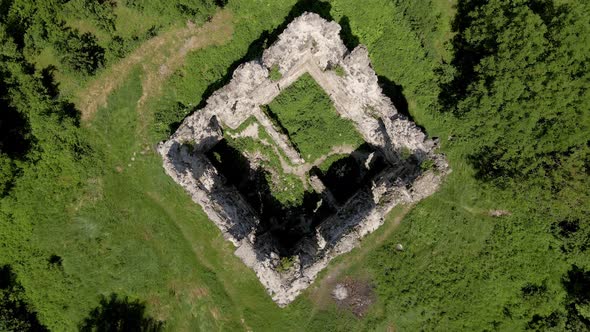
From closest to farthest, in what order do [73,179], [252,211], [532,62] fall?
[532,62] → [252,211] → [73,179]

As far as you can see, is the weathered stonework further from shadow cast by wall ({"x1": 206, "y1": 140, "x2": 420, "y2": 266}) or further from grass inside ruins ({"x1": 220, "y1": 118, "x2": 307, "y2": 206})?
grass inside ruins ({"x1": 220, "y1": 118, "x2": 307, "y2": 206})

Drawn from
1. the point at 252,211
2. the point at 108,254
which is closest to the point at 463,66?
the point at 252,211

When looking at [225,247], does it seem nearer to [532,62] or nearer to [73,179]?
[73,179]

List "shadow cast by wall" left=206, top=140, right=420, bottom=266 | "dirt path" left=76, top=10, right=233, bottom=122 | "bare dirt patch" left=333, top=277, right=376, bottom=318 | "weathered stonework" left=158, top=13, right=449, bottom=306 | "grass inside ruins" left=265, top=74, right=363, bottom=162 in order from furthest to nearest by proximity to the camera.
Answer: "dirt path" left=76, top=10, right=233, bottom=122, "bare dirt patch" left=333, top=277, right=376, bottom=318, "grass inside ruins" left=265, top=74, right=363, bottom=162, "shadow cast by wall" left=206, top=140, right=420, bottom=266, "weathered stonework" left=158, top=13, right=449, bottom=306

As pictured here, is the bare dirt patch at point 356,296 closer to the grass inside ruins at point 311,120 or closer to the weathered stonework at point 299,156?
the weathered stonework at point 299,156

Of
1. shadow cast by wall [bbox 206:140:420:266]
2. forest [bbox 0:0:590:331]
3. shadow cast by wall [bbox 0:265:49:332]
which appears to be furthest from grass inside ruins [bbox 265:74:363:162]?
shadow cast by wall [bbox 0:265:49:332]

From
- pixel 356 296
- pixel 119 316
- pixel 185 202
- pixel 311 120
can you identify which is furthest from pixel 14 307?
pixel 311 120
